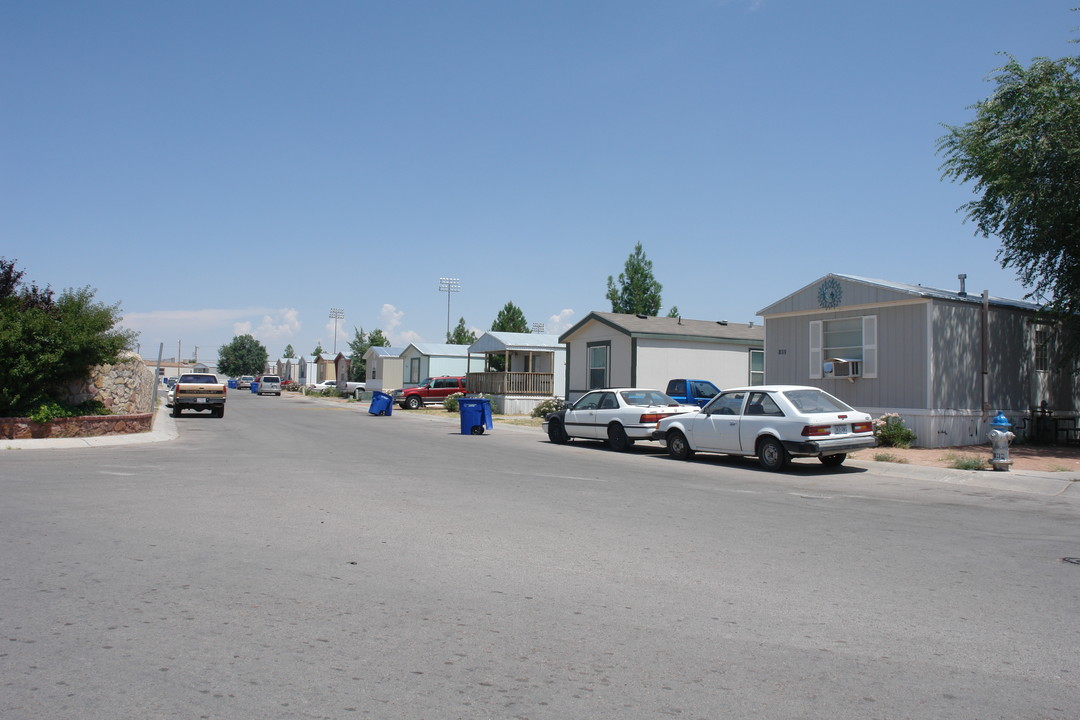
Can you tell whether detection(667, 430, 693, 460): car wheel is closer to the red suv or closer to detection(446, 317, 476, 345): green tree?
the red suv

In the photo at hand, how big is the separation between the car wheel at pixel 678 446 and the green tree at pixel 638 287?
3288 cm

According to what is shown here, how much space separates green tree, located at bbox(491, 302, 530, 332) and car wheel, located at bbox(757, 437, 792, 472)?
52138mm

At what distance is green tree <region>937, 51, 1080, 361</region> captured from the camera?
17.8 meters

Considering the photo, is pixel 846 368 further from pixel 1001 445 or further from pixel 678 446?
pixel 678 446

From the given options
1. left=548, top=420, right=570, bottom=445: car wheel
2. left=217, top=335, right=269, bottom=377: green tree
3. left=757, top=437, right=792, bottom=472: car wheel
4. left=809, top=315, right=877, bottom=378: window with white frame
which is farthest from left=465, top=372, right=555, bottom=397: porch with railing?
left=217, top=335, right=269, bottom=377: green tree

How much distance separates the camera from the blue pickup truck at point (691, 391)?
85.9 feet

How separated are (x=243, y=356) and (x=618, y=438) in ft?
359

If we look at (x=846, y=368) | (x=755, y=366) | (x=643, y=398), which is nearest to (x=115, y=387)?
(x=643, y=398)

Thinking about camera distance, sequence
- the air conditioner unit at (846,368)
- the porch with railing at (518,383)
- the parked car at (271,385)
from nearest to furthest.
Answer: the air conditioner unit at (846,368)
the porch with railing at (518,383)
the parked car at (271,385)

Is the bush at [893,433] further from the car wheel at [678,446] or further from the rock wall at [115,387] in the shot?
the rock wall at [115,387]

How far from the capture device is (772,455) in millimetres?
14797

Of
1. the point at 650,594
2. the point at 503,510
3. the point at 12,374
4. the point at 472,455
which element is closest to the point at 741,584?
the point at 650,594

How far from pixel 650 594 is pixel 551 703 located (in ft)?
7.09

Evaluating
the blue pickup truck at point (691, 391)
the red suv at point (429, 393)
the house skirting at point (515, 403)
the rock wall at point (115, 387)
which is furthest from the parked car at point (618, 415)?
the red suv at point (429, 393)
